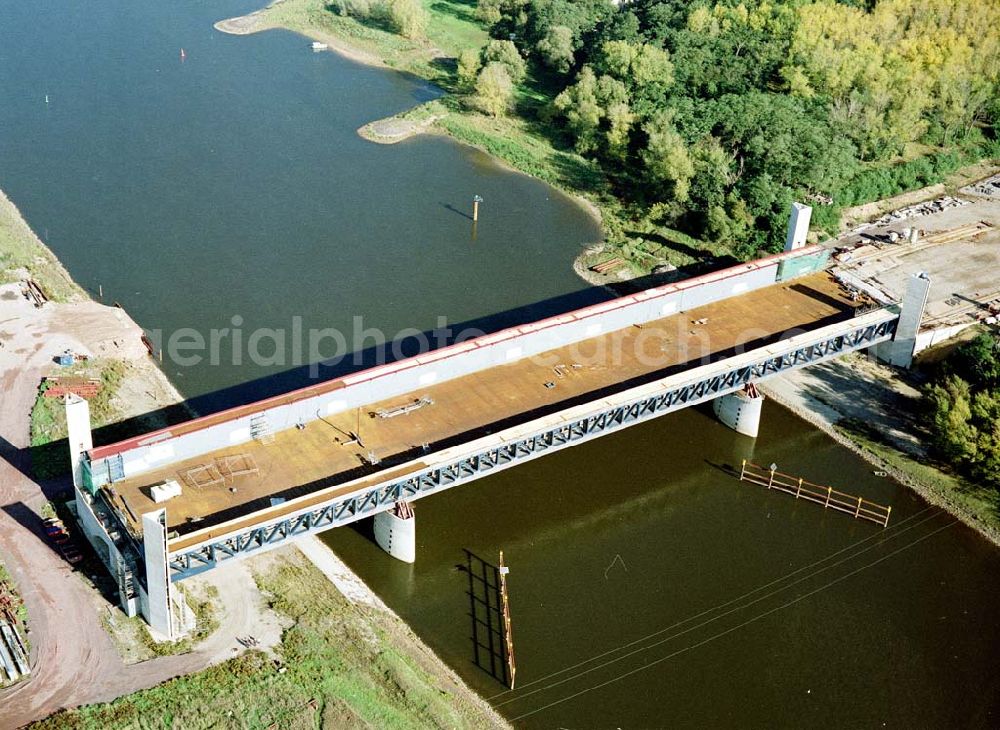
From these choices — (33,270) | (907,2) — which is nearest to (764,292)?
(33,270)

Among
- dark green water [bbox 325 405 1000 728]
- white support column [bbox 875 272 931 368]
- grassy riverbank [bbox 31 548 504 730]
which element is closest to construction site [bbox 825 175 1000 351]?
white support column [bbox 875 272 931 368]

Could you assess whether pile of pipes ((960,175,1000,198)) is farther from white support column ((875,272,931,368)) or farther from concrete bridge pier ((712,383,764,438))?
concrete bridge pier ((712,383,764,438))

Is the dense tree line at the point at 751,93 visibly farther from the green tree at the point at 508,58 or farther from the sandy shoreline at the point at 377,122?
the sandy shoreline at the point at 377,122

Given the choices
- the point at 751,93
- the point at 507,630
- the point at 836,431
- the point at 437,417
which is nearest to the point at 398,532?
the point at 437,417

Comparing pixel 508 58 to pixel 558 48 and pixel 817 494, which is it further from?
pixel 817 494

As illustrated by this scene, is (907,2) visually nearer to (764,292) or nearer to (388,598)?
(764,292)
